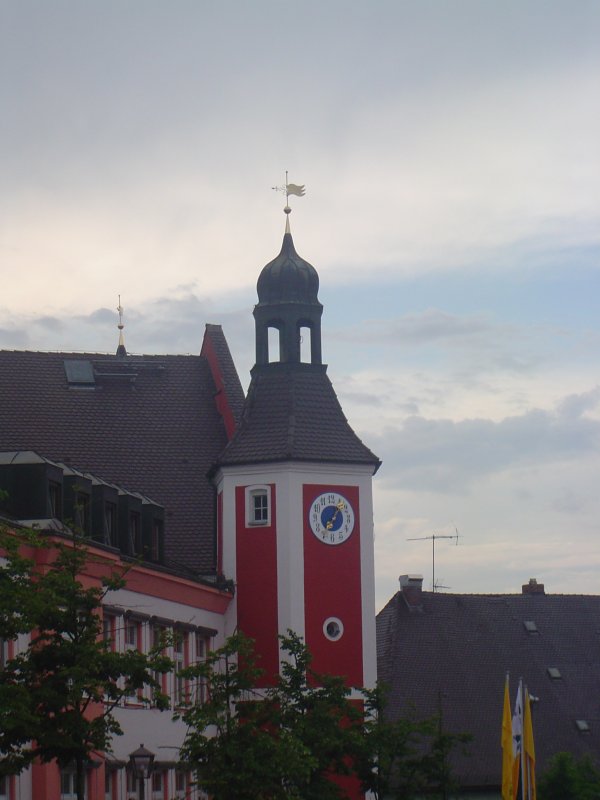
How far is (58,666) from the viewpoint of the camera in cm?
3189

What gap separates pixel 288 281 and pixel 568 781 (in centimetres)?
2007

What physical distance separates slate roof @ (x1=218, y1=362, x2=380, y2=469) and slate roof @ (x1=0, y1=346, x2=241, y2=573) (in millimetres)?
3400

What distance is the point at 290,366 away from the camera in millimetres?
56844

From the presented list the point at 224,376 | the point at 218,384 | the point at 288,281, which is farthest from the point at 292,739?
the point at 218,384

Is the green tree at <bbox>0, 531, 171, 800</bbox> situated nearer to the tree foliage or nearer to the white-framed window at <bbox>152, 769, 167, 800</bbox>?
the tree foliage

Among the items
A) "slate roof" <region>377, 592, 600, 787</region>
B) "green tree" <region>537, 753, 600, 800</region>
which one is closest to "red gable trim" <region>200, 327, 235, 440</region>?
"slate roof" <region>377, 592, 600, 787</region>

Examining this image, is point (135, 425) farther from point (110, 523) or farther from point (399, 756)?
point (399, 756)

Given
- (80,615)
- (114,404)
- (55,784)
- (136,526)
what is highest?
(114,404)

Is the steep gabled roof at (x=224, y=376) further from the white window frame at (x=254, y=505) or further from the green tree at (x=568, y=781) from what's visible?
the green tree at (x=568, y=781)

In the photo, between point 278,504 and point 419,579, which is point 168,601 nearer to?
point 278,504

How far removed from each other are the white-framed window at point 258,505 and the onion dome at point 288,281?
21.4ft

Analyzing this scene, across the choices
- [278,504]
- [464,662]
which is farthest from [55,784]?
[464,662]

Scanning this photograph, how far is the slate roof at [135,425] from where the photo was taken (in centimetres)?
5775

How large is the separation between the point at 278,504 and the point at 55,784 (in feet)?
52.2
